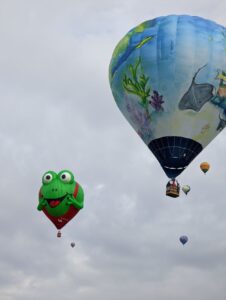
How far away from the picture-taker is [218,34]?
137 feet

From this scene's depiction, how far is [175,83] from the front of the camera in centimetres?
4106

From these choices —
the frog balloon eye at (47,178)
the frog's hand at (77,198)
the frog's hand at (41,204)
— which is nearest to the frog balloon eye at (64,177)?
the frog balloon eye at (47,178)

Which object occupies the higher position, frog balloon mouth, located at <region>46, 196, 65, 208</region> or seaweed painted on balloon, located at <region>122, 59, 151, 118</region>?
seaweed painted on balloon, located at <region>122, 59, 151, 118</region>

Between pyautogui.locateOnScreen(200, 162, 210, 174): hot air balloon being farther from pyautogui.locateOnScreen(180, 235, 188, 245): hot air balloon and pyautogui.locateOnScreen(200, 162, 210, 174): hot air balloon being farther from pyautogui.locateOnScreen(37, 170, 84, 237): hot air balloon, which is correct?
pyautogui.locateOnScreen(37, 170, 84, 237): hot air balloon

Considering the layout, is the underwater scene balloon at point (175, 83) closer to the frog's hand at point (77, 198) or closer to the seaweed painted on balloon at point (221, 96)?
the seaweed painted on balloon at point (221, 96)

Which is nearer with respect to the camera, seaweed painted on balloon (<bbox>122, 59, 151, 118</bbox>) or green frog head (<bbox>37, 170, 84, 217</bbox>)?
seaweed painted on balloon (<bbox>122, 59, 151, 118</bbox>)

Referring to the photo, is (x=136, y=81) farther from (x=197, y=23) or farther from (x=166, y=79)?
(x=197, y=23)

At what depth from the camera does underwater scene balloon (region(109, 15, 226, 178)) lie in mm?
40969

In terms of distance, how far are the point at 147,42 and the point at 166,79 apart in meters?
2.43

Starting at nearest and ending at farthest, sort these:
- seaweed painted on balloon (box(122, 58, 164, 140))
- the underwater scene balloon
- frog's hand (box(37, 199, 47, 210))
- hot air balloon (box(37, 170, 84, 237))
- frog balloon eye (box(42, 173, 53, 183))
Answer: the underwater scene balloon < seaweed painted on balloon (box(122, 58, 164, 140)) < hot air balloon (box(37, 170, 84, 237)) < frog balloon eye (box(42, 173, 53, 183)) < frog's hand (box(37, 199, 47, 210))

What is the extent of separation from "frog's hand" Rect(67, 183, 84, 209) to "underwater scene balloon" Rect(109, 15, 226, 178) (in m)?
5.27

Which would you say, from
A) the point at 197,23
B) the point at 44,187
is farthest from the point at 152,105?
the point at 44,187

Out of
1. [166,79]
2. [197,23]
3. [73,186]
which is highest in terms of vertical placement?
[197,23]

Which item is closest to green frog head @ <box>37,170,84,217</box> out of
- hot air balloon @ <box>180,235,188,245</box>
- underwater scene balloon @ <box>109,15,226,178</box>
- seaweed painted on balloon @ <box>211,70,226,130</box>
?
underwater scene balloon @ <box>109,15,226,178</box>
